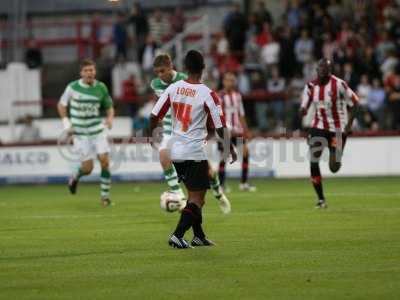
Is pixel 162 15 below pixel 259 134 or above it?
above

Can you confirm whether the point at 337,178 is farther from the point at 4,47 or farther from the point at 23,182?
the point at 4,47

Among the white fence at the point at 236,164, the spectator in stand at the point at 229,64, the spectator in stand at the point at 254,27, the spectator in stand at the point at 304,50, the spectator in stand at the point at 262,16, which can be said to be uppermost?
the spectator in stand at the point at 262,16

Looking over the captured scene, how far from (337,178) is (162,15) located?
12.0 metres

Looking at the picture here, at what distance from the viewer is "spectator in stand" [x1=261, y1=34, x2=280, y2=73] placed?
1161 inches

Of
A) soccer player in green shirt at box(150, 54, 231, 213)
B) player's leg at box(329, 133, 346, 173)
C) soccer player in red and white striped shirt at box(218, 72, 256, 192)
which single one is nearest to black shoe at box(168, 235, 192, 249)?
soccer player in green shirt at box(150, 54, 231, 213)

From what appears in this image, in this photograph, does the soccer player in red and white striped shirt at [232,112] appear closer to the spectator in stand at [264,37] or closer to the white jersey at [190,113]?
the spectator in stand at [264,37]

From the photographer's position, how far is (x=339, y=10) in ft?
101

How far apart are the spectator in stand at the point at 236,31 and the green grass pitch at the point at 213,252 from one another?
38.6ft

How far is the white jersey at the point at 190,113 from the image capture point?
39.4ft

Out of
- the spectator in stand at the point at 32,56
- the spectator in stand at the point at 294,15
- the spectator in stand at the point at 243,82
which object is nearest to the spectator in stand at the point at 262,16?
the spectator in stand at the point at 294,15

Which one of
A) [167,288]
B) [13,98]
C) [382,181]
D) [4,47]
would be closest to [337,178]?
[382,181]

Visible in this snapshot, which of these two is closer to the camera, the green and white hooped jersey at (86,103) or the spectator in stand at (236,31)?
the green and white hooped jersey at (86,103)

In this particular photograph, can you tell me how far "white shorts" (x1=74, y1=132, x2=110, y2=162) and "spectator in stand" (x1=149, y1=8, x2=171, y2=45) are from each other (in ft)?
47.4

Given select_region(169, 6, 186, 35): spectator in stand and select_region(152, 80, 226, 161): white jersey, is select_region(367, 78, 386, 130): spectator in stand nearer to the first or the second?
select_region(169, 6, 186, 35): spectator in stand
